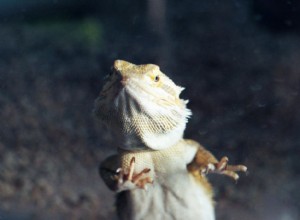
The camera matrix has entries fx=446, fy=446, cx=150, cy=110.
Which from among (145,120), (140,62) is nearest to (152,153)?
(145,120)

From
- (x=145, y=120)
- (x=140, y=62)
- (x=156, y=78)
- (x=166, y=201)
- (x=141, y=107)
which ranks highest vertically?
(x=156, y=78)

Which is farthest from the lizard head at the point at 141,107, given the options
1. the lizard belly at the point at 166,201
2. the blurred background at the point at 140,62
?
the blurred background at the point at 140,62

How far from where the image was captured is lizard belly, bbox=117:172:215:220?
10.5ft

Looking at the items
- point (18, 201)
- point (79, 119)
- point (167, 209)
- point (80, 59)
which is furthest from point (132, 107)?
point (80, 59)

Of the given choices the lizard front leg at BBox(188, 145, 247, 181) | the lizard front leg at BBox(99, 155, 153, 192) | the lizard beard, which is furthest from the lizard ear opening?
the lizard front leg at BBox(188, 145, 247, 181)

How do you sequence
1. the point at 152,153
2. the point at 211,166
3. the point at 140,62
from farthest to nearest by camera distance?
the point at 140,62, the point at 152,153, the point at 211,166

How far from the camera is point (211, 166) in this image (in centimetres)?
309

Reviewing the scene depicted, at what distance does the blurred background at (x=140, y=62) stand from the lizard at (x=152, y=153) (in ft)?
2.77

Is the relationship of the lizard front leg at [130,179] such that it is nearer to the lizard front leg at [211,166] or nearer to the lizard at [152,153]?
the lizard at [152,153]

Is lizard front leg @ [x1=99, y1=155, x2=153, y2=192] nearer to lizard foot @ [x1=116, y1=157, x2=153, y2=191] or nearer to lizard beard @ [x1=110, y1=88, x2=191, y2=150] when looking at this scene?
lizard foot @ [x1=116, y1=157, x2=153, y2=191]

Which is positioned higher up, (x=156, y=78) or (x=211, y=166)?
(x=156, y=78)

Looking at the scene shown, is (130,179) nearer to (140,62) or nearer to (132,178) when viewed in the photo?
(132,178)

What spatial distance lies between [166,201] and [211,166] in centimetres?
42

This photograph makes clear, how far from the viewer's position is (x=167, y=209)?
126 inches
